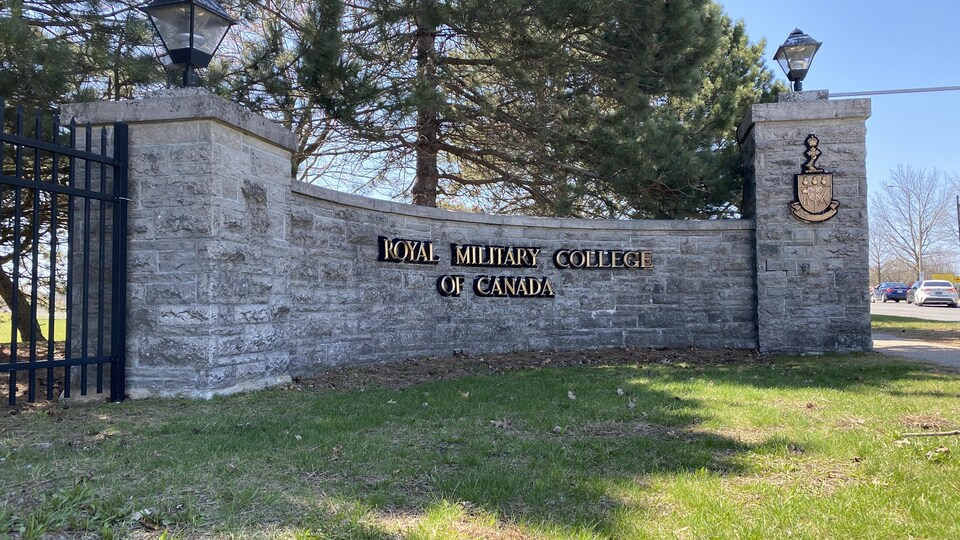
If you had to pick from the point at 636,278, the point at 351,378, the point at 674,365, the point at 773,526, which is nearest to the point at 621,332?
the point at 636,278

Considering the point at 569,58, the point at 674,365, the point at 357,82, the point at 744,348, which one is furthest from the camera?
the point at 569,58

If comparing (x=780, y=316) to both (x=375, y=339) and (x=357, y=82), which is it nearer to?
(x=375, y=339)

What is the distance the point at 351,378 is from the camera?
7.12 m

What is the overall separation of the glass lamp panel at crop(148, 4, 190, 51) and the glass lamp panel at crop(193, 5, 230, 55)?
0.07 metres

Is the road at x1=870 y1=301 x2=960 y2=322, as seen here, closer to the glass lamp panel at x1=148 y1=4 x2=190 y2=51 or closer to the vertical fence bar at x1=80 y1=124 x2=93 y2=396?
the glass lamp panel at x1=148 y1=4 x2=190 y2=51

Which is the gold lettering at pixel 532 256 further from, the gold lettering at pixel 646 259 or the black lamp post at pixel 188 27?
the black lamp post at pixel 188 27

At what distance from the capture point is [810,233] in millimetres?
9422

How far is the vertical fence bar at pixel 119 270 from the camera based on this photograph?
18.6 feet

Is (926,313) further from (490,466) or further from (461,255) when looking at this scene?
(490,466)

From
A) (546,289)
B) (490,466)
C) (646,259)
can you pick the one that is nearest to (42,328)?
(546,289)

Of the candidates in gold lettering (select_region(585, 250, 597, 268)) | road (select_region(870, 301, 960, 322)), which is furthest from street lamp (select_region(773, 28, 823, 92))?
road (select_region(870, 301, 960, 322))

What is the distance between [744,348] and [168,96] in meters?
8.14

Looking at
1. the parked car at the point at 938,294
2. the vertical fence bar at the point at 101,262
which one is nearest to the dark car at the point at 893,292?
the parked car at the point at 938,294

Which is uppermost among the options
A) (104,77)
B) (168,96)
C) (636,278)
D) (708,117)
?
(708,117)
